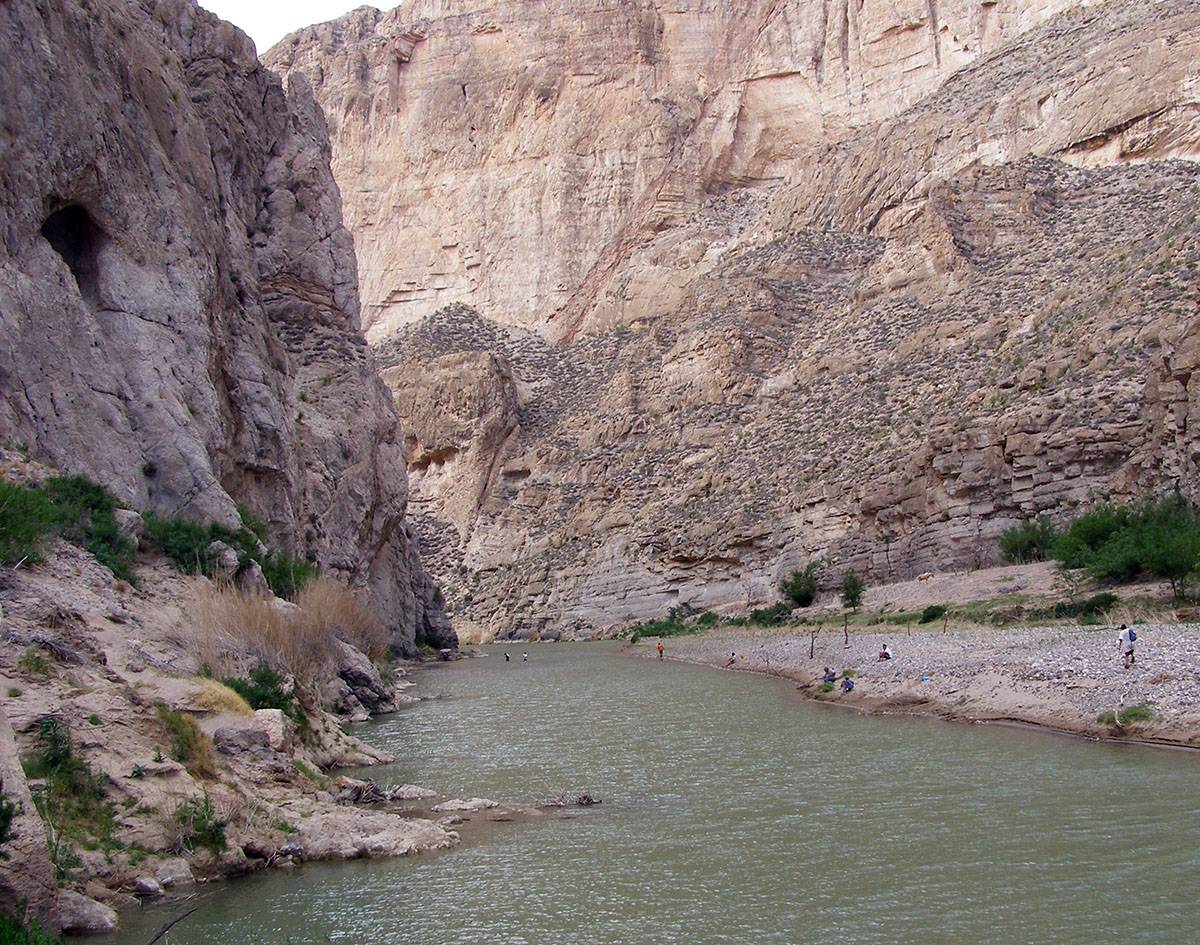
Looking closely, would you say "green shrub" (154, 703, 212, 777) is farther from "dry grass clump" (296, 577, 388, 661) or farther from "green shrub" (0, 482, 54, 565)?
"dry grass clump" (296, 577, 388, 661)

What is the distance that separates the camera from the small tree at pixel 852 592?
108 feet

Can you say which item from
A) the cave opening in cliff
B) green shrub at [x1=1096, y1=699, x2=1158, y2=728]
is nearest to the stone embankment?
the cave opening in cliff

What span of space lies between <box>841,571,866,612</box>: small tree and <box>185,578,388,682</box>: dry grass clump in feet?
60.4

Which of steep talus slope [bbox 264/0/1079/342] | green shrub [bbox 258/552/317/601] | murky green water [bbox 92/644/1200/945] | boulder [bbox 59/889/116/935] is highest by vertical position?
steep talus slope [bbox 264/0/1079/342]

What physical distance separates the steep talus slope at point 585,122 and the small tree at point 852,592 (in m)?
36.2

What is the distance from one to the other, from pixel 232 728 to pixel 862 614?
2439 cm

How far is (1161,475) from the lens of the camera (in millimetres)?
27016

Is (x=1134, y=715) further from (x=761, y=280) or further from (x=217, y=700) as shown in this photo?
(x=761, y=280)

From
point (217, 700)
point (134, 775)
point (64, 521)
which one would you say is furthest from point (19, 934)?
point (64, 521)

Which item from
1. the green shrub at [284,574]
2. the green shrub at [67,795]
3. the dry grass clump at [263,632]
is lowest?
the green shrub at [67,795]

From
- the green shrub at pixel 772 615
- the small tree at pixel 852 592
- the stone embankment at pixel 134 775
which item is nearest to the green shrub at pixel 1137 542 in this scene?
the small tree at pixel 852 592

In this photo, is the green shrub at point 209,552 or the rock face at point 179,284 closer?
the green shrub at point 209,552

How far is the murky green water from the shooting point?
787 centimetres

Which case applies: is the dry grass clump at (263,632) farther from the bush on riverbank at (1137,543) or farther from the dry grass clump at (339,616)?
the bush on riverbank at (1137,543)
